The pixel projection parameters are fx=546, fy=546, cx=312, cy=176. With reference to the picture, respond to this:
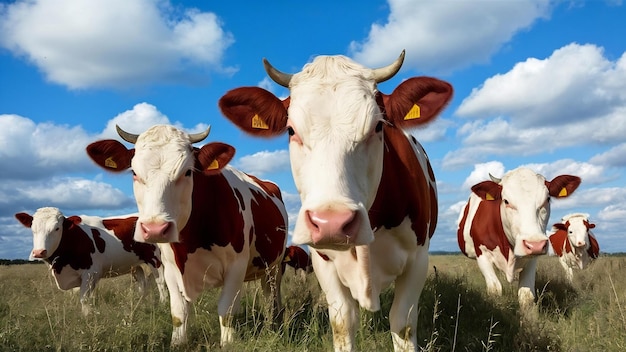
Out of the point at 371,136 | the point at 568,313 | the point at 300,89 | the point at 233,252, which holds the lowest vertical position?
the point at 568,313

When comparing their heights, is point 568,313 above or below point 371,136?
below

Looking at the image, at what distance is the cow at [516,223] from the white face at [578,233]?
7.40 m

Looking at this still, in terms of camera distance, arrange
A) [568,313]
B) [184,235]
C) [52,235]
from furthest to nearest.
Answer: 1. [52,235]
2. [568,313]
3. [184,235]

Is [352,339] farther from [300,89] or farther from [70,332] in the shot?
[70,332]

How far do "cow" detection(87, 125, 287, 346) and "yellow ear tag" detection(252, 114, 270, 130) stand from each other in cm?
201

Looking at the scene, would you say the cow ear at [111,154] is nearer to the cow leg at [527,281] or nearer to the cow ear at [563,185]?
the cow leg at [527,281]

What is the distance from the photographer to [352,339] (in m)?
4.70

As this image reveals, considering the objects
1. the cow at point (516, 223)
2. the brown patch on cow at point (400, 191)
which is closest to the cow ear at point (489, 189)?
the cow at point (516, 223)

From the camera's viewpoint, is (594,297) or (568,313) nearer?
(568,313)

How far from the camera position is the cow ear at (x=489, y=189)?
8.67 metres

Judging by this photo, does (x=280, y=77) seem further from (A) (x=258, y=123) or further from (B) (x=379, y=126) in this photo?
(B) (x=379, y=126)

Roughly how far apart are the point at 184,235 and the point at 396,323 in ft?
9.64

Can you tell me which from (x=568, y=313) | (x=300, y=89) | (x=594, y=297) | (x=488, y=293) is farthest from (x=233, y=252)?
(x=594, y=297)

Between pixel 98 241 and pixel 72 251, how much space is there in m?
0.67
